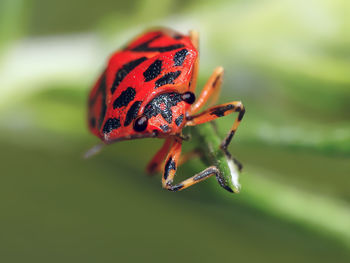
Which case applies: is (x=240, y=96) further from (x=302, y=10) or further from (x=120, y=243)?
(x=120, y=243)

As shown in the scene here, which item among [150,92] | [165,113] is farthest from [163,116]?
[150,92]

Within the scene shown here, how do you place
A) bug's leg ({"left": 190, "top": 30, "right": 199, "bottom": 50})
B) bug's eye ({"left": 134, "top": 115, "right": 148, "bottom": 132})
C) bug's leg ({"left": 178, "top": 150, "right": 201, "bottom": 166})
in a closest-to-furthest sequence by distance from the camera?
bug's eye ({"left": 134, "top": 115, "right": 148, "bottom": 132}) < bug's leg ({"left": 178, "top": 150, "right": 201, "bottom": 166}) < bug's leg ({"left": 190, "top": 30, "right": 199, "bottom": 50})

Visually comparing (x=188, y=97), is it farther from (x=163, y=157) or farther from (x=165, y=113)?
(x=163, y=157)

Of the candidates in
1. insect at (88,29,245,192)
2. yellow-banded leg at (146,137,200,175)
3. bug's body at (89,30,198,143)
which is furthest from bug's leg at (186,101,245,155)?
yellow-banded leg at (146,137,200,175)

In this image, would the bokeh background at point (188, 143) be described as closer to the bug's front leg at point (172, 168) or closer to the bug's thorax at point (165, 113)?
the bug's front leg at point (172, 168)

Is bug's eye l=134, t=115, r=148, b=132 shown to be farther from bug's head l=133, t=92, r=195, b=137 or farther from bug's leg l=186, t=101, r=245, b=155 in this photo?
→ bug's leg l=186, t=101, r=245, b=155
